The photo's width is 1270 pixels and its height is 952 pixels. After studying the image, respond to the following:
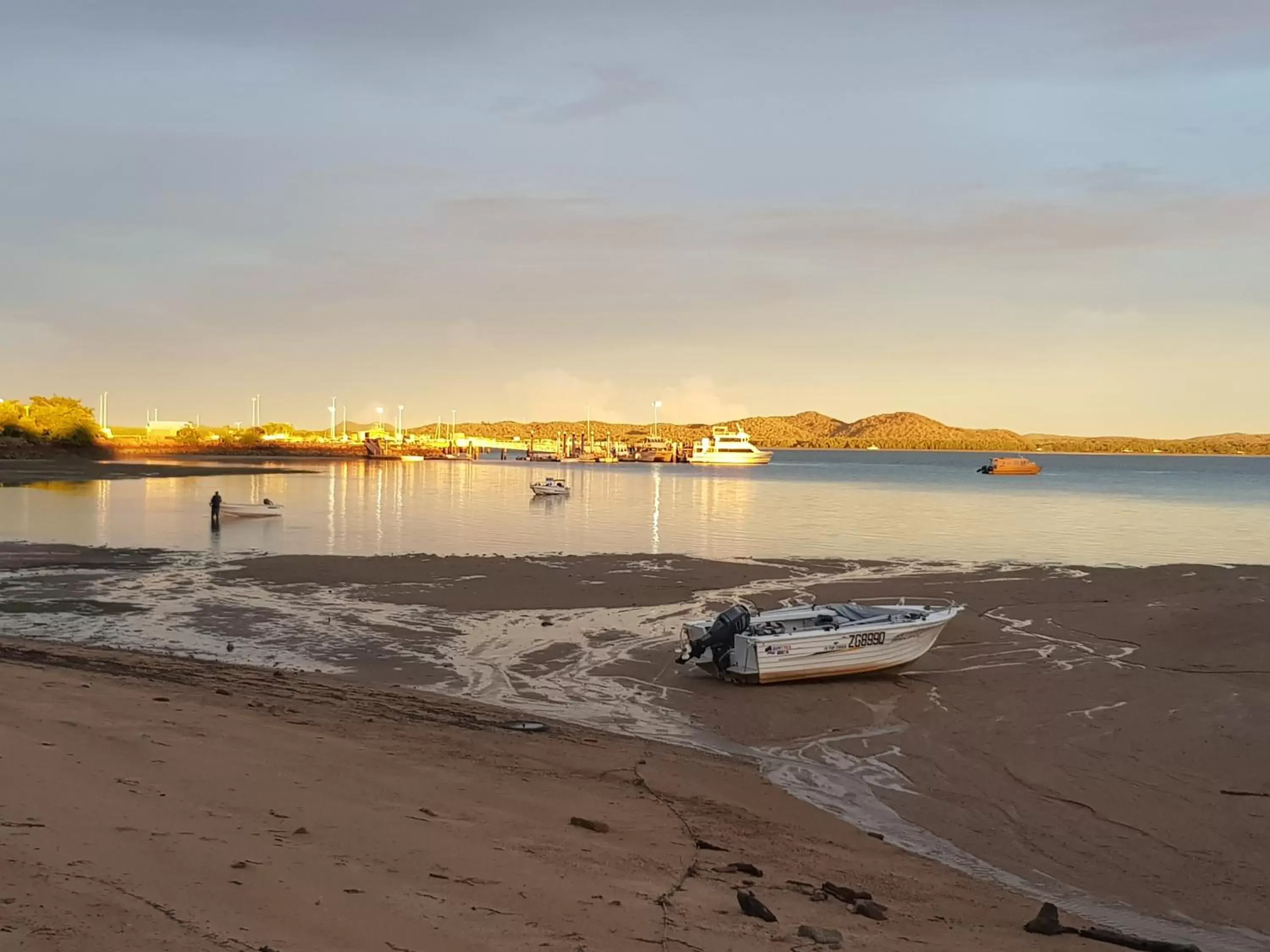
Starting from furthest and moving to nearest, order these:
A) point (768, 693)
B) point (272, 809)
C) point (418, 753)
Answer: point (768, 693) < point (418, 753) < point (272, 809)

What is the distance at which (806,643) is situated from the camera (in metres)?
17.1

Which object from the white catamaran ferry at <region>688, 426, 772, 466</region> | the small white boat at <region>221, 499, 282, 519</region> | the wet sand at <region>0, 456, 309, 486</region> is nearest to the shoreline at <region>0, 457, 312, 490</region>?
the wet sand at <region>0, 456, 309, 486</region>

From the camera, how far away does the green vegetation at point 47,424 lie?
12381cm

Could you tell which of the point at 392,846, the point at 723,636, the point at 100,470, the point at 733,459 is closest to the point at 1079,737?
the point at 723,636

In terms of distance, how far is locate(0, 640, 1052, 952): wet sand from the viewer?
5566mm

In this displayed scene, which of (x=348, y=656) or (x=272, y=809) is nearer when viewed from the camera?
(x=272, y=809)

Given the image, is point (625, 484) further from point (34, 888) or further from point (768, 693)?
point (34, 888)

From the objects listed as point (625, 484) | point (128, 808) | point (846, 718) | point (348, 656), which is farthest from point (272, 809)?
point (625, 484)

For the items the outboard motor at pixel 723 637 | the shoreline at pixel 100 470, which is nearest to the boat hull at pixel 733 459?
the shoreline at pixel 100 470

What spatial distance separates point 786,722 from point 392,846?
8.96 metres

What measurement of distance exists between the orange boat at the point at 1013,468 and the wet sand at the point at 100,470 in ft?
289

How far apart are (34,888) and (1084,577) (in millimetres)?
30247

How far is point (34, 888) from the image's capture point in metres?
5.39

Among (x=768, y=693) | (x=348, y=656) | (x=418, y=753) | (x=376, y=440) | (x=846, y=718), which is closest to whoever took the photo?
(x=418, y=753)
